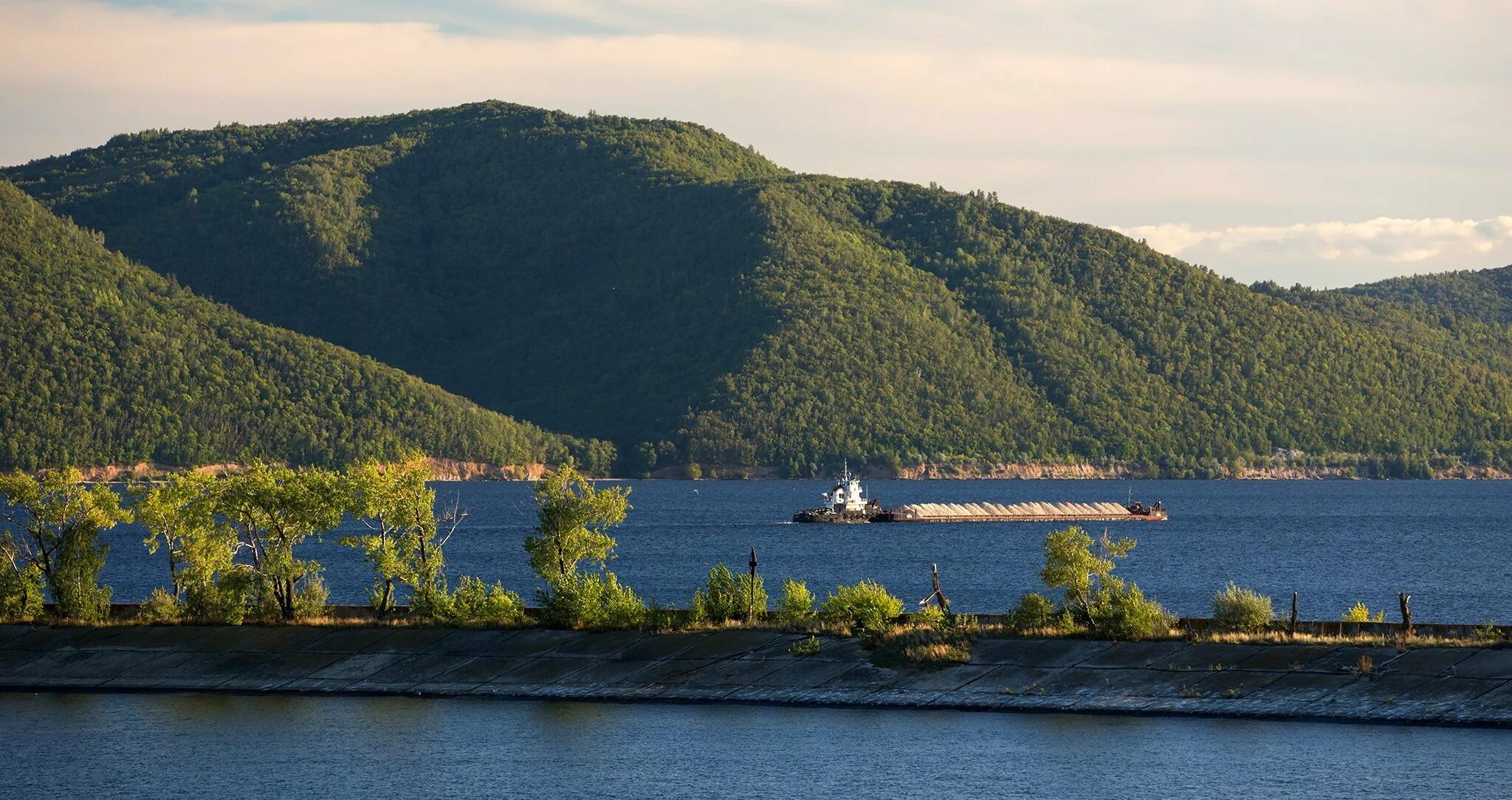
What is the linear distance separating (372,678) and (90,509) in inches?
457

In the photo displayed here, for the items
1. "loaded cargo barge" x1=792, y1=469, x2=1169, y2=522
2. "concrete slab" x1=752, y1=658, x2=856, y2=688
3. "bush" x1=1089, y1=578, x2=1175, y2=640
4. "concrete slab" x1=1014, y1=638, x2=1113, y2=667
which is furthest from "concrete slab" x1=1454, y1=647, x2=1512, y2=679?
"loaded cargo barge" x1=792, y1=469, x2=1169, y2=522

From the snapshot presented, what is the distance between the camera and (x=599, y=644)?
45156 mm

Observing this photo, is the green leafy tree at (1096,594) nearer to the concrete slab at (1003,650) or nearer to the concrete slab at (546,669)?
the concrete slab at (1003,650)

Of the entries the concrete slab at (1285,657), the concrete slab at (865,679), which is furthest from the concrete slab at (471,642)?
the concrete slab at (1285,657)

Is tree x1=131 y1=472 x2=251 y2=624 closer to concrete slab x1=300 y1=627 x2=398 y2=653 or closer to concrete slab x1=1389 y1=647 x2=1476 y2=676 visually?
concrete slab x1=300 y1=627 x2=398 y2=653

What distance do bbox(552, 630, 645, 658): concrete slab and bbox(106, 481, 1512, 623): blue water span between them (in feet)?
105

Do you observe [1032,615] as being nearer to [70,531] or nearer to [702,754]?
[702,754]

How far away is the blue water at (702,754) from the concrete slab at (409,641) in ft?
11.2

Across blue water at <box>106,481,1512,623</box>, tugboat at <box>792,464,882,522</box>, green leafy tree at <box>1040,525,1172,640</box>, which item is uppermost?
green leafy tree at <box>1040,525,1172,640</box>

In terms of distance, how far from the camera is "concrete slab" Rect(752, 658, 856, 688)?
4178 centimetres

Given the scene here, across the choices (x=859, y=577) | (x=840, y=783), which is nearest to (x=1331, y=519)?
(x=859, y=577)

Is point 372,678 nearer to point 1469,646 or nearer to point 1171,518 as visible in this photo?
point 1469,646

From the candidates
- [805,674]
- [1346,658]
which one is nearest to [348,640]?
[805,674]

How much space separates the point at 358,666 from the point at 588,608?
5.71 m
